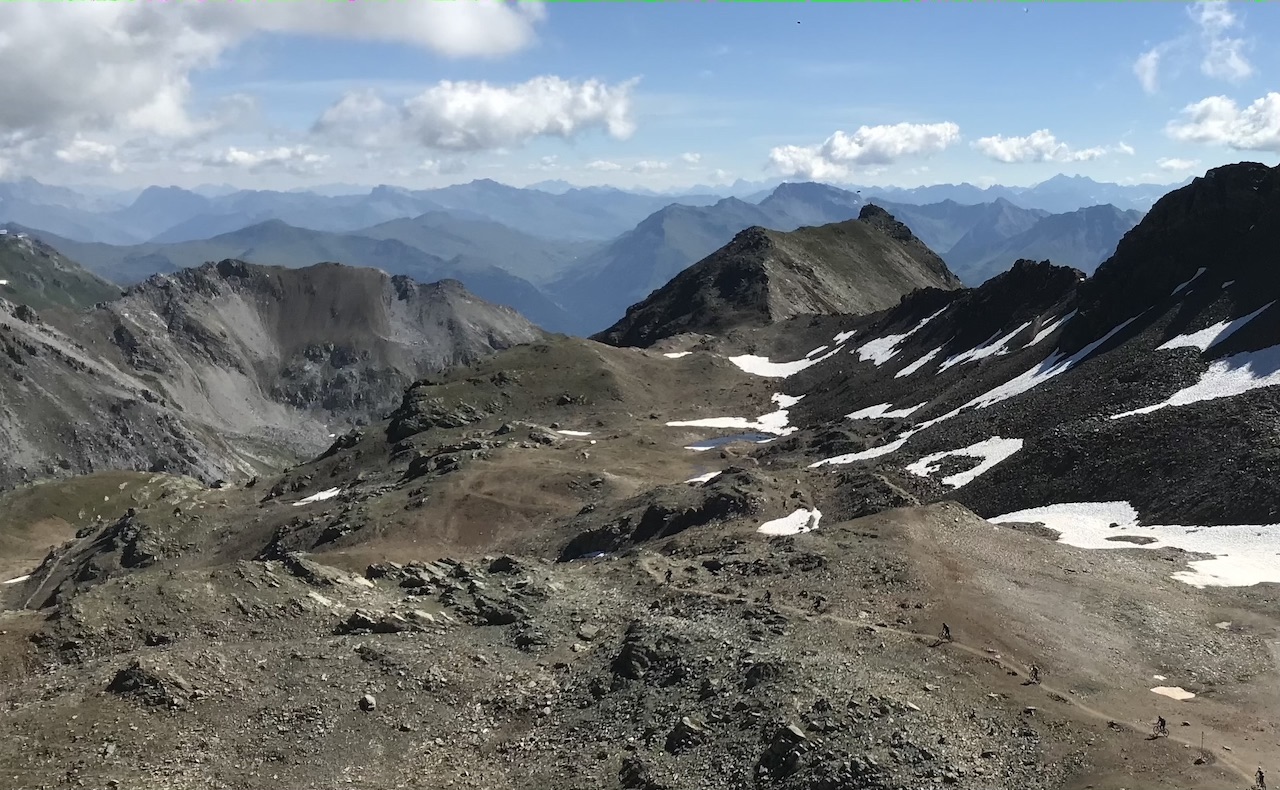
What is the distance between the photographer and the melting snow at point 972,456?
62.8 m

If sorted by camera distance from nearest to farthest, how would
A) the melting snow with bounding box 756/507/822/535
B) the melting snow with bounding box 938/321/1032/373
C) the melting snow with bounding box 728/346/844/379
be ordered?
the melting snow with bounding box 756/507/822/535
the melting snow with bounding box 938/321/1032/373
the melting snow with bounding box 728/346/844/379

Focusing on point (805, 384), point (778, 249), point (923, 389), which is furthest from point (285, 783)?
point (778, 249)

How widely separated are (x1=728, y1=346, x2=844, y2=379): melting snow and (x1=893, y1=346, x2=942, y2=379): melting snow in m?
22.8

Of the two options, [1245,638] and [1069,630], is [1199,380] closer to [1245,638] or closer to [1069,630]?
[1245,638]

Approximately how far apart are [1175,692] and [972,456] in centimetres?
3769

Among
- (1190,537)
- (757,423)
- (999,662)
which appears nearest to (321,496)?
(757,423)

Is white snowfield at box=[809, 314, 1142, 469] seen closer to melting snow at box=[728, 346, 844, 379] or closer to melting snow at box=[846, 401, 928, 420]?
melting snow at box=[846, 401, 928, 420]

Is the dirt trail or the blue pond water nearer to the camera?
the dirt trail

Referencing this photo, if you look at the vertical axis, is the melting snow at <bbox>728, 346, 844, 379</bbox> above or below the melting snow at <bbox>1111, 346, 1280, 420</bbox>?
below

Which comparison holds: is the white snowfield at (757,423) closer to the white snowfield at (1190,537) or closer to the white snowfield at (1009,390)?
the white snowfield at (1009,390)

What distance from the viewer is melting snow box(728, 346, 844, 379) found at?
5094 inches

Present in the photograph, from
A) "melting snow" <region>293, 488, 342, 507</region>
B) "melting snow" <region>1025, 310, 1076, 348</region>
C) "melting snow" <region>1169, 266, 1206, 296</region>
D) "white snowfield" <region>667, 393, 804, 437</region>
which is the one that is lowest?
"melting snow" <region>293, 488, 342, 507</region>

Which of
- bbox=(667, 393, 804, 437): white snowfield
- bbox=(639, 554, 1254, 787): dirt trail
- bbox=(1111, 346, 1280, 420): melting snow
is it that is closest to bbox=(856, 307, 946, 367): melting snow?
bbox=(667, 393, 804, 437): white snowfield

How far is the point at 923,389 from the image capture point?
93375 millimetres
